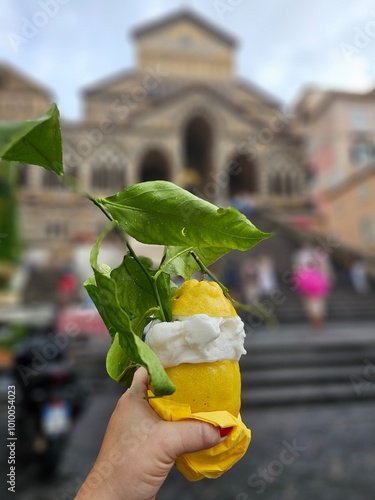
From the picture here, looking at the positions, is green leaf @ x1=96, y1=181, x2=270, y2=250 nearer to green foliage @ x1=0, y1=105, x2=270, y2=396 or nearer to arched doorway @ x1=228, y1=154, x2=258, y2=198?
green foliage @ x1=0, y1=105, x2=270, y2=396

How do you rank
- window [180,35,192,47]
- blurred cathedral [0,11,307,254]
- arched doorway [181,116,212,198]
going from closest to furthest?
blurred cathedral [0,11,307,254] → arched doorway [181,116,212,198] → window [180,35,192,47]

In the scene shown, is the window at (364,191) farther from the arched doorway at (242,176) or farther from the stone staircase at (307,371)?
the arched doorway at (242,176)

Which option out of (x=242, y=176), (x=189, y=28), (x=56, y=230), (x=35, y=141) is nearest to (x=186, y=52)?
(x=189, y=28)

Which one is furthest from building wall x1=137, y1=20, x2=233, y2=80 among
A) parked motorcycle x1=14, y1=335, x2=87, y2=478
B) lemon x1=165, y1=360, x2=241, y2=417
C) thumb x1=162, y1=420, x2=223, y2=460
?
thumb x1=162, y1=420, x2=223, y2=460

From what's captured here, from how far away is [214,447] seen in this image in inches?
38.2

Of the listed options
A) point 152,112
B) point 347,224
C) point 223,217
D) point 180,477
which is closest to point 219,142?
point 152,112

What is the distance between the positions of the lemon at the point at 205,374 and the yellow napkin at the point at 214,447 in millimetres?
21

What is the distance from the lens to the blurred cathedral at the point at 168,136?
23.1m

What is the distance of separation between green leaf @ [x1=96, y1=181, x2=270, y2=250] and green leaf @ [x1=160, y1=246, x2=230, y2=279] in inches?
3.9

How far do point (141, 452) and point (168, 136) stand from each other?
80.7 ft

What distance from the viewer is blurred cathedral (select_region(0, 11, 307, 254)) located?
23078mm

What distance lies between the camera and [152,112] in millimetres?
24766

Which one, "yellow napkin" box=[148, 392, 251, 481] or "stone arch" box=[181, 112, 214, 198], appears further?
"stone arch" box=[181, 112, 214, 198]

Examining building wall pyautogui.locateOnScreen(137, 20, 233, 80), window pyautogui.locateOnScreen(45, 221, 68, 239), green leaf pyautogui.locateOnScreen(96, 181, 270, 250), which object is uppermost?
building wall pyautogui.locateOnScreen(137, 20, 233, 80)
